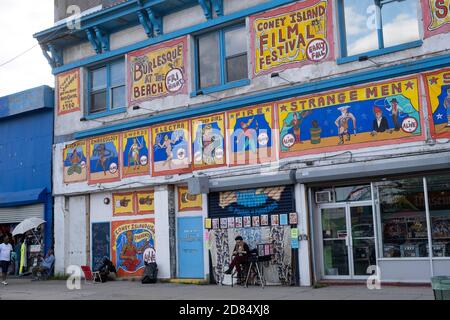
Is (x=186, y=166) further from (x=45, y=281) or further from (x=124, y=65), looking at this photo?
(x=45, y=281)

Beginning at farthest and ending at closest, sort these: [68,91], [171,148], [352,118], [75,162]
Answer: [68,91] < [75,162] < [171,148] < [352,118]

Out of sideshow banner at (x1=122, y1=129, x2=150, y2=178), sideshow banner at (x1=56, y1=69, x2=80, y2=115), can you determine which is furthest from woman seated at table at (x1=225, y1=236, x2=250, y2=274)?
sideshow banner at (x1=56, y1=69, x2=80, y2=115)

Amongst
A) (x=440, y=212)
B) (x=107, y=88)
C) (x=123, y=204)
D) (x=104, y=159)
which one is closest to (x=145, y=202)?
(x=123, y=204)

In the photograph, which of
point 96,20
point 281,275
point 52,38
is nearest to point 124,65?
point 96,20

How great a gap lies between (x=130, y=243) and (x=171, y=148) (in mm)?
3842

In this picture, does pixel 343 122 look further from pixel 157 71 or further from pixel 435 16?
pixel 157 71

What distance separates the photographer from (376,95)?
14828 millimetres

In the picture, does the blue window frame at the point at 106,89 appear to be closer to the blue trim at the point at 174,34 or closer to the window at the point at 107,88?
the window at the point at 107,88

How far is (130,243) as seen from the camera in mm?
19797

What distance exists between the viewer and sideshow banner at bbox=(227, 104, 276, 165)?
54.7 ft

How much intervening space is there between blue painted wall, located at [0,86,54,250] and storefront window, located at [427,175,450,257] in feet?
47.9

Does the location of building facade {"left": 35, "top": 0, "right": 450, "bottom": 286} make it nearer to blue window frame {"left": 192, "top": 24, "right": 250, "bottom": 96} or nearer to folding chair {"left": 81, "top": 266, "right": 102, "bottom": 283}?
blue window frame {"left": 192, "top": 24, "right": 250, "bottom": 96}

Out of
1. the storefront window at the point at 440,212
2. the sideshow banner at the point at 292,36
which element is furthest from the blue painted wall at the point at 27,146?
the storefront window at the point at 440,212

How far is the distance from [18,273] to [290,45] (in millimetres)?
15026
